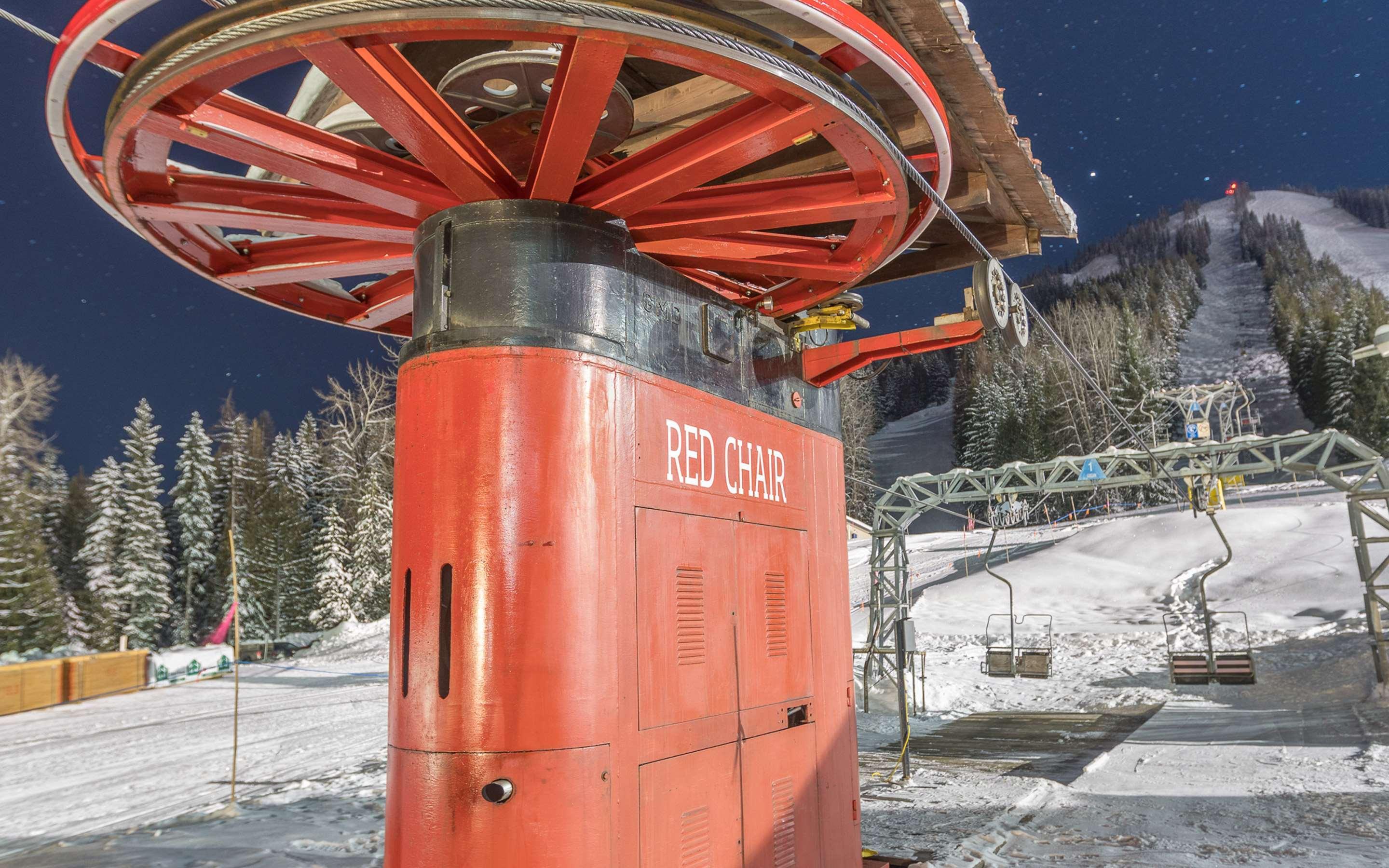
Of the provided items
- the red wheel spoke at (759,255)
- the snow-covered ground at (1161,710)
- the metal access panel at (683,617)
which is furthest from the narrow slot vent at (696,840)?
the snow-covered ground at (1161,710)

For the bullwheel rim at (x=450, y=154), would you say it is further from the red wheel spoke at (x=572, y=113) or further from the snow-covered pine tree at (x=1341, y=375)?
the snow-covered pine tree at (x=1341, y=375)

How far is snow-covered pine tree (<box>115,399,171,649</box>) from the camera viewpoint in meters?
42.8

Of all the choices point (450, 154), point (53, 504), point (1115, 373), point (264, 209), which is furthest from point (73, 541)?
point (1115, 373)

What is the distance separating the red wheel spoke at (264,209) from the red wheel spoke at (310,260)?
0.50m

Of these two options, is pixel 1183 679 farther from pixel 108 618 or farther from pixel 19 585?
pixel 108 618

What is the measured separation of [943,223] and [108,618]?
47137 mm

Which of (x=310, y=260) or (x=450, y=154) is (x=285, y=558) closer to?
(x=310, y=260)

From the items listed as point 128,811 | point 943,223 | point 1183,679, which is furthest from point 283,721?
point 1183,679

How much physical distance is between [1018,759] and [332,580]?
3869 centimetres

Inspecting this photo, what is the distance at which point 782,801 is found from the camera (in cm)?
532

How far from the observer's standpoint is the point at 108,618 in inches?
1635

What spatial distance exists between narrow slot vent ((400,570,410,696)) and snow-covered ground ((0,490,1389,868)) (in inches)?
215

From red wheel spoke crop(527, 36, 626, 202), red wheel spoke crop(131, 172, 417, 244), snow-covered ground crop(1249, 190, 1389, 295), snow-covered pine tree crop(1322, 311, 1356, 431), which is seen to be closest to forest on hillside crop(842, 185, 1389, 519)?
Answer: snow-covered pine tree crop(1322, 311, 1356, 431)

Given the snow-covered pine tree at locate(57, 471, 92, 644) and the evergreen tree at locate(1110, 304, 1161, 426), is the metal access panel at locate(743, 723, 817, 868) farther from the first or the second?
the evergreen tree at locate(1110, 304, 1161, 426)
